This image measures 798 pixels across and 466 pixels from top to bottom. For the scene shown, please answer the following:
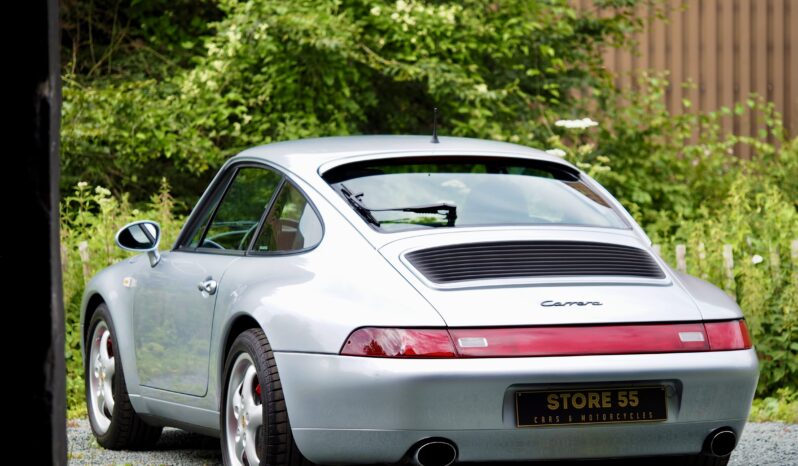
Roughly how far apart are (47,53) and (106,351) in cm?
423

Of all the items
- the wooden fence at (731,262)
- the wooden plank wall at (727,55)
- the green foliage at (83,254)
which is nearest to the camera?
the wooden fence at (731,262)

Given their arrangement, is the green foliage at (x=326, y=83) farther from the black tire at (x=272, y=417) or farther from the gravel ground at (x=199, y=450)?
the black tire at (x=272, y=417)

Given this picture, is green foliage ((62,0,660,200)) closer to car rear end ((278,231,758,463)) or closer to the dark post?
car rear end ((278,231,758,463))

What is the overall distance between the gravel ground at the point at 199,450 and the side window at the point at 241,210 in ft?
3.43

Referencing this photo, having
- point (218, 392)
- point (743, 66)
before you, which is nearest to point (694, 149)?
point (743, 66)

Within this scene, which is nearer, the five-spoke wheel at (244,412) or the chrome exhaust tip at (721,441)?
the chrome exhaust tip at (721,441)

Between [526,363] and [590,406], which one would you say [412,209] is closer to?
[526,363]

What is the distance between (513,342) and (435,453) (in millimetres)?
432

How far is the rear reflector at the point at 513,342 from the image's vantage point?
13.2 feet

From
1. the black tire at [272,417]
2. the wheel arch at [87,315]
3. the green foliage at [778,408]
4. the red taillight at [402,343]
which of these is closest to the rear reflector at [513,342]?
the red taillight at [402,343]

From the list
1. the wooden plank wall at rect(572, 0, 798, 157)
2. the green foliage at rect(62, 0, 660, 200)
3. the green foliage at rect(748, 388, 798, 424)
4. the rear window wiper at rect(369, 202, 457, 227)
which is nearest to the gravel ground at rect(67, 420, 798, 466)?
the green foliage at rect(748, 388, 798, 424)

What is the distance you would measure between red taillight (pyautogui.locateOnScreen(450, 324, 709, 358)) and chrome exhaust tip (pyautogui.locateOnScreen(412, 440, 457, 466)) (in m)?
0.31

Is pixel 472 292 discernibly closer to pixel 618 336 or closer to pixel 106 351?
pixel 618 336

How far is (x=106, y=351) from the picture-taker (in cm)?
638
